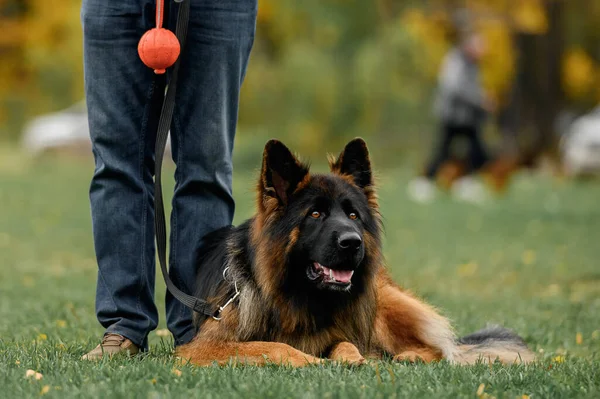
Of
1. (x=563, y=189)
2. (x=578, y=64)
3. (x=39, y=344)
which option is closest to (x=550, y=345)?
(x=39, y=344)

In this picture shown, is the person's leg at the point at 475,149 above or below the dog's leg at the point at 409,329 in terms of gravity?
below

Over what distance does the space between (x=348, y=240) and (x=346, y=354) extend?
574 mm

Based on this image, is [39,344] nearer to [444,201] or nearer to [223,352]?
[223,352]

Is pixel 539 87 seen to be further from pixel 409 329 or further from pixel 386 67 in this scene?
pixel 409 329

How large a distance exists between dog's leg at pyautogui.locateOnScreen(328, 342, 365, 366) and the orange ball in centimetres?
164

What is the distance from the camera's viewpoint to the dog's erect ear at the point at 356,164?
15.6ft

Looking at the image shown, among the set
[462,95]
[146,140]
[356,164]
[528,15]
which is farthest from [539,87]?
[146,140]

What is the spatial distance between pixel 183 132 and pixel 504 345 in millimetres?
2131

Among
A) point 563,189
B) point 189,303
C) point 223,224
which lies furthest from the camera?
point 563,189

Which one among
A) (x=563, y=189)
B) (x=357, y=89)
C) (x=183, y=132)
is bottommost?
(x=563, y=189)

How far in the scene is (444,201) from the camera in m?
16.8

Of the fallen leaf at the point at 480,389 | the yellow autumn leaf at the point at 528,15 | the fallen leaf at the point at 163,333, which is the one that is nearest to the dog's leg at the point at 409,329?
the fallen leaf at the point at 480,389

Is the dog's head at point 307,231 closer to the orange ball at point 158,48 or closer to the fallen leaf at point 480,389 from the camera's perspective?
the orange ball at point 158,48

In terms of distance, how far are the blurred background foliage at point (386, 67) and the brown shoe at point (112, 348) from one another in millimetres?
16118
